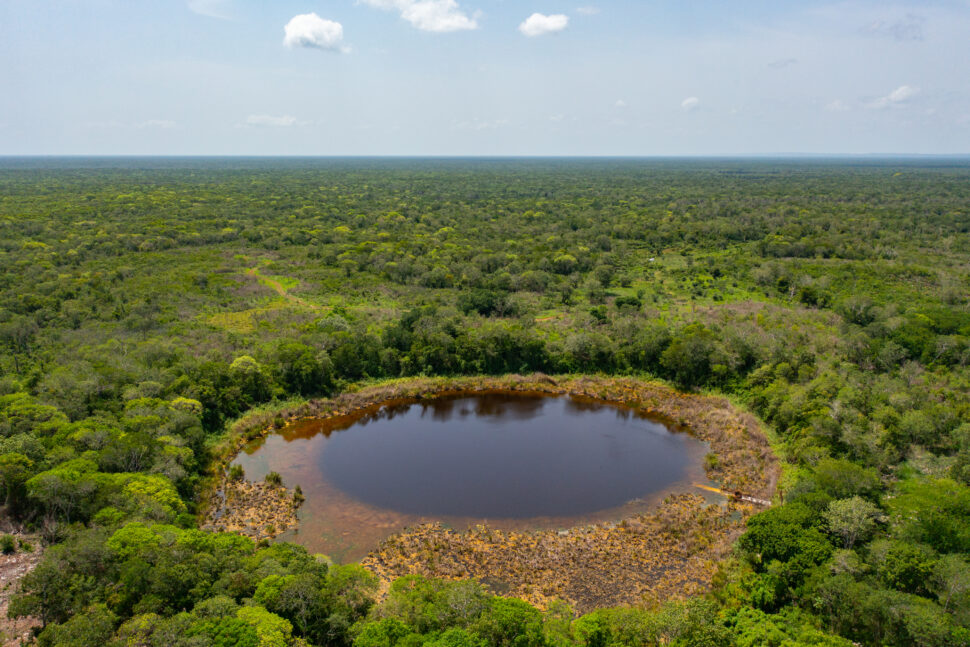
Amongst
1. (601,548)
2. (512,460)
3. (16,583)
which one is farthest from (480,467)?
(16,583)

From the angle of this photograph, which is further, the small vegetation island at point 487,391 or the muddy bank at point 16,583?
the small vegetation island at point 487,391

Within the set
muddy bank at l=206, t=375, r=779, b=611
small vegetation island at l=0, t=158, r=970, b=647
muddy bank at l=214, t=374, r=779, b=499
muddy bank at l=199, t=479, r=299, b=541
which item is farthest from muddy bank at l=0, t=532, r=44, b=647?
muddy bank at l=214, t=374, r=779, b=499

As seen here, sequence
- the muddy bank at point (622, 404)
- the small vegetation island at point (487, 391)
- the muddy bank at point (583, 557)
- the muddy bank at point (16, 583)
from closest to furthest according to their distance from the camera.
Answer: the muddy bank at point (16, 583) < the small vegetation island at point (487, 391) < the muddy bank at point (583, 557) < the muddy bank at point (622, 404)

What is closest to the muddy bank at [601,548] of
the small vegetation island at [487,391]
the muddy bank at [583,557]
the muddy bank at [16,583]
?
the muddy bank at [583,557]

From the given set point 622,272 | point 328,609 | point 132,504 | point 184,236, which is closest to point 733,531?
point 328,609

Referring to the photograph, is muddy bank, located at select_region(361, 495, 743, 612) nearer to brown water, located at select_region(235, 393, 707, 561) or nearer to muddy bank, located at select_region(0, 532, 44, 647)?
brown water, located at select_region(235, 393, 707, 561)

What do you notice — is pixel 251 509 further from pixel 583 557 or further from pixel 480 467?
pixel 583 557

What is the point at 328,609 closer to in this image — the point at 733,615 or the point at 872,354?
the point at 733,615

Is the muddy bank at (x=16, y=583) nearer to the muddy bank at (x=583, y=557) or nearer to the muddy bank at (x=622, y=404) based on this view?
the muddy bank at (x=622, y=404)

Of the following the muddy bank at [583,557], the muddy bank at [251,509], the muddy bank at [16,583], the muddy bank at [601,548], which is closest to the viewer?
the muddy bank at [16,583]
